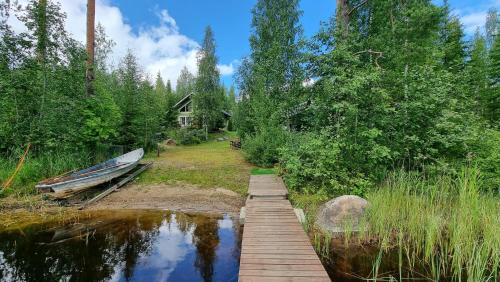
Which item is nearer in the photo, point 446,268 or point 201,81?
point 446,268

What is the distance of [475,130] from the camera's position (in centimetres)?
597

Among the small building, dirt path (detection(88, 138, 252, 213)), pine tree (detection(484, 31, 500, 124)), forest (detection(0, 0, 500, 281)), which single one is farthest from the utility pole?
pine tree (detection(484, 31, 500, 124))

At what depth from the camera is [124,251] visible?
392 centimetres

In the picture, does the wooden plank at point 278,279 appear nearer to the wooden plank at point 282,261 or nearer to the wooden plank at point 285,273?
the wooden plank at point 285,273

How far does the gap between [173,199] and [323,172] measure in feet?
→ 12.8

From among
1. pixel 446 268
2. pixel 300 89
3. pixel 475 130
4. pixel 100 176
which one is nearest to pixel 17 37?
pixel 100 176

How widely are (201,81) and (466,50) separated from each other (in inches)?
883

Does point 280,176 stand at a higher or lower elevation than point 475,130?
lower

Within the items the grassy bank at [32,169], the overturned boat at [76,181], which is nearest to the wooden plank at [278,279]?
the overturned boat at [76,181]

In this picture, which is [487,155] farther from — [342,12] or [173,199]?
[173,199]

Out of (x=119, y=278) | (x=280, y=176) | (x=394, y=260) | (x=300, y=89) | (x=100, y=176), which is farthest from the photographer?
(x=300, y=89)

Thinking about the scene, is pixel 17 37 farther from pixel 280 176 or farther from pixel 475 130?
pixel 475 130

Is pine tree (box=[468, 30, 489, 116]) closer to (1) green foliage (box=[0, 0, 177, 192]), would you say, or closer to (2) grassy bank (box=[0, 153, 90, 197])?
(1) green foliage (box=[0, 0, 177, 192])

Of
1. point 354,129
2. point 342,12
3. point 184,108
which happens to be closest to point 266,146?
point 354,129
